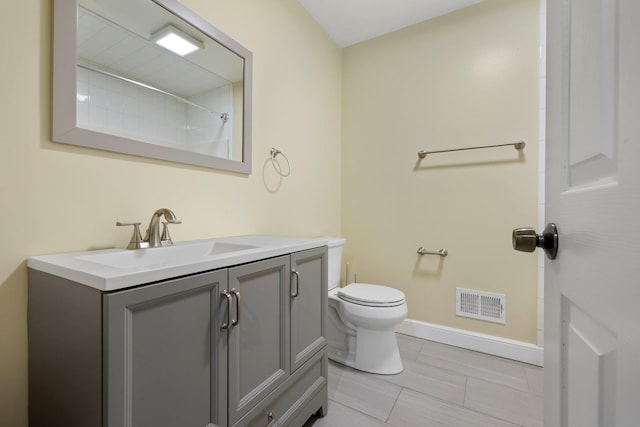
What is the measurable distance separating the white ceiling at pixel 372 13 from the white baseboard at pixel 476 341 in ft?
7.77

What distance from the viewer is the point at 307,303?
4.03ft

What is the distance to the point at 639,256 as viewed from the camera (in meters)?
0.28

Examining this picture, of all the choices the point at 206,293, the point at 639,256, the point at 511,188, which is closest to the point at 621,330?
the point at 639,256

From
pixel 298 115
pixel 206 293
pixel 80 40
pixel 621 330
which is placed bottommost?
pixel 206 293

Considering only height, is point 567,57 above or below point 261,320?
above

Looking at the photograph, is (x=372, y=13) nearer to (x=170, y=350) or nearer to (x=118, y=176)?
(x=118, y=176)

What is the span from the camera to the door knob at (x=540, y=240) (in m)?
0.53

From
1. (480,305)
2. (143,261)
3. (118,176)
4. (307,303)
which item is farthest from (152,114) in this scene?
(480,305)

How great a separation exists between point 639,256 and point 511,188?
190cm

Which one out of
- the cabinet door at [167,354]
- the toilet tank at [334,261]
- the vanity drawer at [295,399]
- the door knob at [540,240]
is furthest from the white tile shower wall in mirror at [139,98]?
the door knob at [540,240]

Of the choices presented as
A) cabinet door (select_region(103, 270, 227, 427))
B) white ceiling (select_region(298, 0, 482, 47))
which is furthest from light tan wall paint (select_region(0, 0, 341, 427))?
cabinet door (select_region(103, 270, 227, 427))

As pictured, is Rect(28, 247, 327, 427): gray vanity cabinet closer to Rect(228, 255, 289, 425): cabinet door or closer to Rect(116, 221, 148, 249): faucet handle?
Rect(228, 255, 289, 425): cabinet door

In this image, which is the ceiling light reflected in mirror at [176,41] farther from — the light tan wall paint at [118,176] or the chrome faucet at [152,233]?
the chrome faucet at [152,233]

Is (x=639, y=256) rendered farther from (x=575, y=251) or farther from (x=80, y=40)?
(x=80, y=40)
